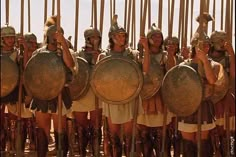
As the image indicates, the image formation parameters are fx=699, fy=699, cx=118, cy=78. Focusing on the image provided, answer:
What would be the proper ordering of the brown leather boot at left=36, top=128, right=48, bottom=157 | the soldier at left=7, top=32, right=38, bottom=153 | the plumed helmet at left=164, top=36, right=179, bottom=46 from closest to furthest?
the brown leather boot at left=36, top=128, right=48, bottom=157, the plumed helmet at left=164, top=36, right=179, bottom=46, the soldier at left=7, top=32, right=38, bottom=153

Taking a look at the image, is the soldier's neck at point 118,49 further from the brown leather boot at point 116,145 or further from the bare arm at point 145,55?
the brown leather boot at point 116,145

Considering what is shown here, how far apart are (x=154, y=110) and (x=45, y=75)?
1.39 meters

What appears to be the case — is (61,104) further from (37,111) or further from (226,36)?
(226,36)

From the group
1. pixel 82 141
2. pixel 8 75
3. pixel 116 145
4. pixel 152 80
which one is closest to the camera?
pixel 8 75

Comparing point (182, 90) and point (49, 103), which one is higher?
point (182, 90)

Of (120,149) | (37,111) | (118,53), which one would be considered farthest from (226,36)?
(37,111)

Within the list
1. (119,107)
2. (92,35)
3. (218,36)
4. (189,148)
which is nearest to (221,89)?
(218,36)

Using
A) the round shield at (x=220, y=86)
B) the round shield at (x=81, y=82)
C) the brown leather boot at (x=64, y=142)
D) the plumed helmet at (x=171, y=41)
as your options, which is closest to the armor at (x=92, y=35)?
the round shield at (x=81, y=82)

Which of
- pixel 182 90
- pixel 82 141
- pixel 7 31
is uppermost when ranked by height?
pixel 7 31

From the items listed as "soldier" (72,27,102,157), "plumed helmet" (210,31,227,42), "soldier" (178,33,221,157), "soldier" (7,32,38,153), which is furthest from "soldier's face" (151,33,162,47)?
"soldier" (7,32,38,153)

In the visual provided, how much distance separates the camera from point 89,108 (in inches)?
313

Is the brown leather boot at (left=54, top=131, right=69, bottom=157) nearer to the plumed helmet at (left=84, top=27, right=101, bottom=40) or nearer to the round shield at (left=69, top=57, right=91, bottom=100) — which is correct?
the round shield at (left=69, top=57, right=91, bottom=100)

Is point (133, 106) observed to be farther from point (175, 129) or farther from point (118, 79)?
point (175, 129)

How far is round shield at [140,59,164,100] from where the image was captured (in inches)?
281
